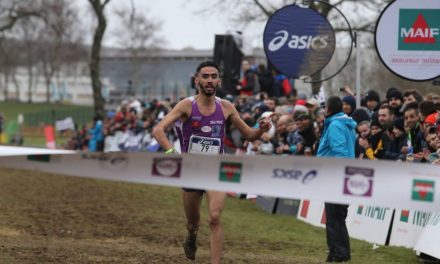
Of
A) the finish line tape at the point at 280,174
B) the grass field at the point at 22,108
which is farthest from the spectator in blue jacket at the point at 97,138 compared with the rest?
the grass field at the point at 22,108

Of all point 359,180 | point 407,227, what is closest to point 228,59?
point 407,227

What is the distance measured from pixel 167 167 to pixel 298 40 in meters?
6.44

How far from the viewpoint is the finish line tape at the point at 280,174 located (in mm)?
6012

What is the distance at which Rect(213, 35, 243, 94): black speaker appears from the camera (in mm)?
21094

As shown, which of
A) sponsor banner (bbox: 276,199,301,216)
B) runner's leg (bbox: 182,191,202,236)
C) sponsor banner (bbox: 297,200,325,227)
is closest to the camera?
runner's leg (bbox: 182,191,202,236)

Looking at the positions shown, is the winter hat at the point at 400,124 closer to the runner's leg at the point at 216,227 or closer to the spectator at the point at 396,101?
the spectator at the point at 396,101

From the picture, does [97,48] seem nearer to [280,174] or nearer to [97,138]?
[97,138]

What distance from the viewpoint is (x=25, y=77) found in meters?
121

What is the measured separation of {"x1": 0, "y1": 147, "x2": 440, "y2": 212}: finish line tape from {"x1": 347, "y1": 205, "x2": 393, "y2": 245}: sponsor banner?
5.78m

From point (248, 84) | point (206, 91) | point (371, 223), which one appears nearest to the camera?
point (206, 91)

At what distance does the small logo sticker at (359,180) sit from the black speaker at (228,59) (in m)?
15.0

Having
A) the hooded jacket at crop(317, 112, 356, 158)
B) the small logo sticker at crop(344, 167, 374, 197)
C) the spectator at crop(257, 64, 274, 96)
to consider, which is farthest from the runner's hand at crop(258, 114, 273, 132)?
the spectator at crop(257, 64, 274, 96)

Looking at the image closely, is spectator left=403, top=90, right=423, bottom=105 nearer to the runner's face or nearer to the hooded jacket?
the hooded jacket

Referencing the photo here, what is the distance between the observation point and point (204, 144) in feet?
29.3
